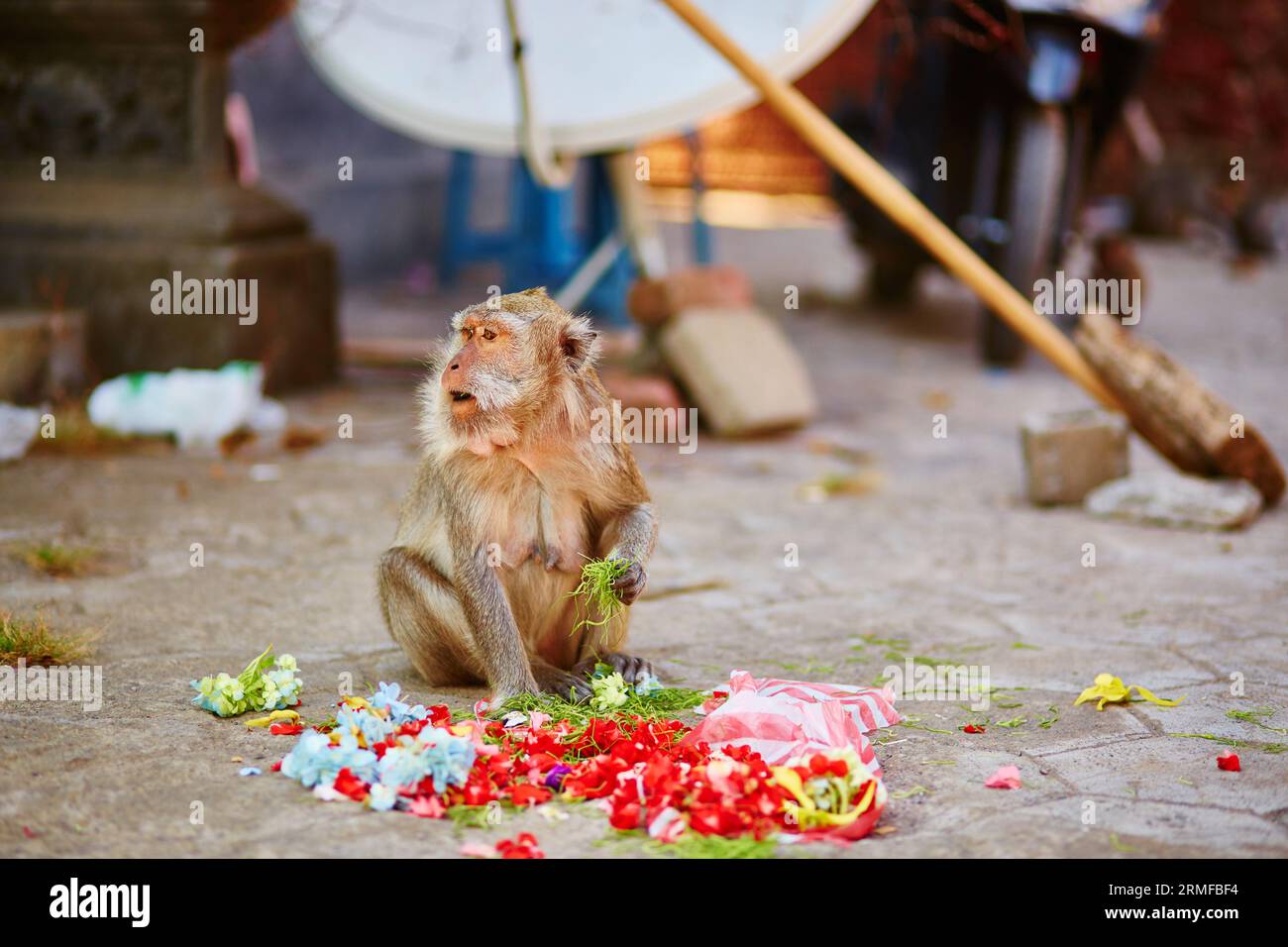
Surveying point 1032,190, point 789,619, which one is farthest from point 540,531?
point 1032,190

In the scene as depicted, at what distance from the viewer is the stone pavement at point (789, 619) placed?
2.84m

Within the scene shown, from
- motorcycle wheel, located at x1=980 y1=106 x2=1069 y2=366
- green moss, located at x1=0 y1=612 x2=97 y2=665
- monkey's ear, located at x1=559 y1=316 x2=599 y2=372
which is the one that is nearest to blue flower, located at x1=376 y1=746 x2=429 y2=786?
monkey's ear, located at x1=559 y1=316 x2=599 y2=372

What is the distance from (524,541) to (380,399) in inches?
147

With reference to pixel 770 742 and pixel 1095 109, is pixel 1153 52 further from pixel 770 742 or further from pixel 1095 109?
pixel 770 742

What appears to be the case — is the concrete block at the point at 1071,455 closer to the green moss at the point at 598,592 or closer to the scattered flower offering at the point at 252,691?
the green moss at the point at 598,592

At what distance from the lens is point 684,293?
7043 millimetres

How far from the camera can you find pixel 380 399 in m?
7.18

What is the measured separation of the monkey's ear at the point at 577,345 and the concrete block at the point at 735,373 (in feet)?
10.2

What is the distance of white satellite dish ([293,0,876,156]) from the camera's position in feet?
21.6

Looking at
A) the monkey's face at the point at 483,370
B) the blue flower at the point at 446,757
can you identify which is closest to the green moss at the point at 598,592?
the monkey's face at the point at 483,370

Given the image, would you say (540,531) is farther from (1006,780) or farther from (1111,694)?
(1111,694)

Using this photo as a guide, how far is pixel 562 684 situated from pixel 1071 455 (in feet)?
9.18

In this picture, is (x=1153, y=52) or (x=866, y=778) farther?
(x=1153, y=52)
